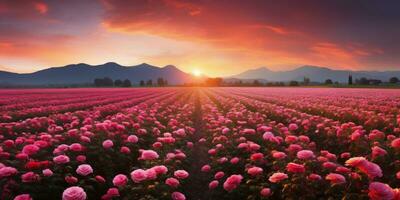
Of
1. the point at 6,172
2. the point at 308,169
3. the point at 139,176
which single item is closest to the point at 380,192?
the point at 308,169

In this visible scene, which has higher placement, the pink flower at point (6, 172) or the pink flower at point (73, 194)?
the pink flower at point (6, 172)

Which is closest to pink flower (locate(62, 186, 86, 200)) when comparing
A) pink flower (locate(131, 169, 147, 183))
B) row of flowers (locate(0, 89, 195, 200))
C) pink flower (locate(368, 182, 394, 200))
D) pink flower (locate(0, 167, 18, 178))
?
row of flowers (locate(0, 89, 195, 200))

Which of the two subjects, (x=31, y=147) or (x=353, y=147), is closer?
(x=31, y=147)

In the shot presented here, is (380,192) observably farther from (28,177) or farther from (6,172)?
(6,172)

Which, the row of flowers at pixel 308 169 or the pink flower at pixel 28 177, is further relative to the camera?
the pink flower at pixel 28 177

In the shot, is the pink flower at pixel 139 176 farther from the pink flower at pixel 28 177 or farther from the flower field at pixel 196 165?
the pink flower at pixel 28 177

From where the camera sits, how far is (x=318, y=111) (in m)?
17.4

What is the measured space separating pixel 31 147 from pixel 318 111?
558 inches

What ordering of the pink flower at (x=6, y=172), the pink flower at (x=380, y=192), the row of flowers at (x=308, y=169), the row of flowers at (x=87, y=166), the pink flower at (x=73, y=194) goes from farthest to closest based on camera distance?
the row of flowers at (x=87, y=166)
the pink flower at (x=6, y=172)
the row of flowers at (x=308, y=169)
the pink flower at (x=73, y=194)
the pink flower at (x=380, y=192)

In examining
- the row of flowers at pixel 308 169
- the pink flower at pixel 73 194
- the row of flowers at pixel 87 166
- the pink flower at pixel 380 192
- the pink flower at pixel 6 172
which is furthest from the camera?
the row of flowers at pixel 87 166

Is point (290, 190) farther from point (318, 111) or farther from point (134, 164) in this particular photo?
point (318, 111)

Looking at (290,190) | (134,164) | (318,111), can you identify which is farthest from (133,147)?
(318,111)

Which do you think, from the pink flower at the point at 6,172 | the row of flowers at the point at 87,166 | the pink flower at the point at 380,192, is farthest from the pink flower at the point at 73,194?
the pink flower at the point at 380,192

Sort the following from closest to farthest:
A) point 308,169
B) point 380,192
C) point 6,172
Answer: point 380,192
point 6,172
point 308,169
